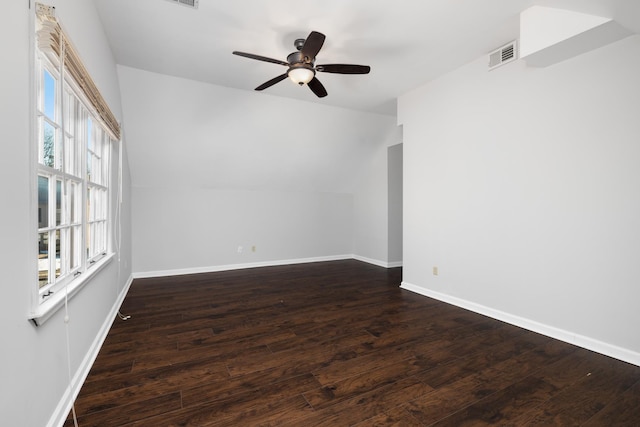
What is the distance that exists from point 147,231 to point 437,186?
437 centimetres

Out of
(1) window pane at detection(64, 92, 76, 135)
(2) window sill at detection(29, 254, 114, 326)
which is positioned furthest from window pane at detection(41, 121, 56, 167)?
(2) window sill at detection(29, 254, 114, 326)

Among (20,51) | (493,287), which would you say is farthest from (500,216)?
(20,51)

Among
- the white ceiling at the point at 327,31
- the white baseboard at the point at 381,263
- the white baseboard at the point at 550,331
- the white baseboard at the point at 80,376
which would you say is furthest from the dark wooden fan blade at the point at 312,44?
the white baseboard at the point at 381,263

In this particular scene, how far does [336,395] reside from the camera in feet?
5.99

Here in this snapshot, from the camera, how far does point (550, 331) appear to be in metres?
2.68

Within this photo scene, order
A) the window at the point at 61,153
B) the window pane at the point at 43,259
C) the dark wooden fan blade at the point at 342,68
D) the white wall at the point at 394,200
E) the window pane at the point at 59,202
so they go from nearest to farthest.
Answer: the window at the point at 61,153, the window pane at the point at 43,259, the window pane at the point at 59,202, the dark wooden fan blade at the point at 342,68, the white wall at the point at 394,200

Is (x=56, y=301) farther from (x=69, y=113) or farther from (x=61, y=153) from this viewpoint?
(x=69, y=113)

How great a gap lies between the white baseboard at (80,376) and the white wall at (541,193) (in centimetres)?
349

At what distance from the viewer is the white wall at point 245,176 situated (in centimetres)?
406

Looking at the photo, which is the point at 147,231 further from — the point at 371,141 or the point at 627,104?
the point at 627,104

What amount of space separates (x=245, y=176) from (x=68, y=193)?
3.35m

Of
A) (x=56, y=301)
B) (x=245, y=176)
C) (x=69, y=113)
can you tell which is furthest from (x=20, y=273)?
(x=245, y=176)

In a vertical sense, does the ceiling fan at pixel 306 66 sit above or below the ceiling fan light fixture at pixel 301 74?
above

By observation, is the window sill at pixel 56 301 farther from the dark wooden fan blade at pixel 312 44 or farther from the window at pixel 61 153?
the dark wooden fan blade at pixel 312 44
